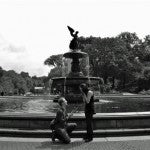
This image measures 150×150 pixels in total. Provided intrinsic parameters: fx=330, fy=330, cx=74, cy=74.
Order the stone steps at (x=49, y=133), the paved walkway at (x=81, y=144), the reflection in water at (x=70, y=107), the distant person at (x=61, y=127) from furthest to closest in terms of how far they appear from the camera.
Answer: the reflection in water at (x=70, y=107) → the stone steps at (x=49, y=133) → the distant person at (x=61, y=127) → the paved walkway at (x=81, y=144)

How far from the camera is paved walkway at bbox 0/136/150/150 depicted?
9227 mm

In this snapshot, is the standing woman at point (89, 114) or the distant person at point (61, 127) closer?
the distant person at point (61, 127)

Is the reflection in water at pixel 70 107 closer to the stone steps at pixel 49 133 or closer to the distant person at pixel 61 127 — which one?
the stone steps at pixel 49 133

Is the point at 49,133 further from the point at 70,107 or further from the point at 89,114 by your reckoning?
the point at 70,107

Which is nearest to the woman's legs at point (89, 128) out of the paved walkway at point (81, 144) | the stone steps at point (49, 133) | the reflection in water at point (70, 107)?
the paved walkway at point (81, 144)

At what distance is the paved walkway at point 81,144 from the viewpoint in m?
9.23

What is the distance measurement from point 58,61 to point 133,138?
98671mm

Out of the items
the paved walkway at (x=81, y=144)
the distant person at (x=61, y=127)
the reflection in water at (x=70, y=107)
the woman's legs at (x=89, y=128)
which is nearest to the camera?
the paved walkway at (x=81, y=144)

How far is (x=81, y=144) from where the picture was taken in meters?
9.73

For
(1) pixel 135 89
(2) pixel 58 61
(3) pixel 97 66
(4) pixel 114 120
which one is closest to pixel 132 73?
(1) pixel 135 89

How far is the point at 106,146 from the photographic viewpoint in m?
9.41

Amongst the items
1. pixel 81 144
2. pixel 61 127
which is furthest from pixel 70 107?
pixel 81 144

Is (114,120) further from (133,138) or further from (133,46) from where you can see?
(133,46)

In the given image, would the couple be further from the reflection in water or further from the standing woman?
the reflection in water
